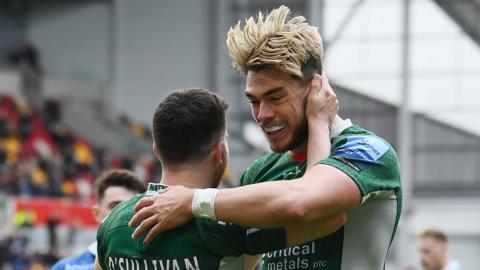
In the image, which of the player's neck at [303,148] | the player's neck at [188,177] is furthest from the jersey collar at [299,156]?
the player's neck at [188,177]

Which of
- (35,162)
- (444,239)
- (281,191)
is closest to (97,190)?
(281,191)

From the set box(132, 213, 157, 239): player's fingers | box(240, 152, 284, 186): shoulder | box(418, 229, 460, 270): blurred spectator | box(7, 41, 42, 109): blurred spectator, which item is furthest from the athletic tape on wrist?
box(7, 41, 42, 109): blurred spectator

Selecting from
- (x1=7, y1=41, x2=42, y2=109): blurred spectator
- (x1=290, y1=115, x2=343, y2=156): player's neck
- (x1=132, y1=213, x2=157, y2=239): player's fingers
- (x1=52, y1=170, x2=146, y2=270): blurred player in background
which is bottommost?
(x1=7, y1=41, x2=42, y2=109): blurred spectator

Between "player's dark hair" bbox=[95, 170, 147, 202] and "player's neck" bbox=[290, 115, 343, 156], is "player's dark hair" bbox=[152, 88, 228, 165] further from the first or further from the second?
"player's dark hair" bbox=[95, 170, 147, 202]

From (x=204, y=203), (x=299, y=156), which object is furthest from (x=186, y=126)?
(x=299, y=156)

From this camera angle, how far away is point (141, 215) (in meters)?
3.19

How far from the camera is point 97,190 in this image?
5855mm

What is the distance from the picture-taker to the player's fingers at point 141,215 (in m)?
3.18

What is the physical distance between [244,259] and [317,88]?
23.3 inches

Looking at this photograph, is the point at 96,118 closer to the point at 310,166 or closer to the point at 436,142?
the point at 436,142

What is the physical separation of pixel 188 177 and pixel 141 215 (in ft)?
0.61

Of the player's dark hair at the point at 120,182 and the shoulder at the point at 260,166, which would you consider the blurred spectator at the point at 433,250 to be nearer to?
the player's dark hair at the point at 120,182

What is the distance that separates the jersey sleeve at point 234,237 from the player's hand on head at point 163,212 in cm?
7

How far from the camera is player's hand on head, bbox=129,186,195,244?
3.15 m
